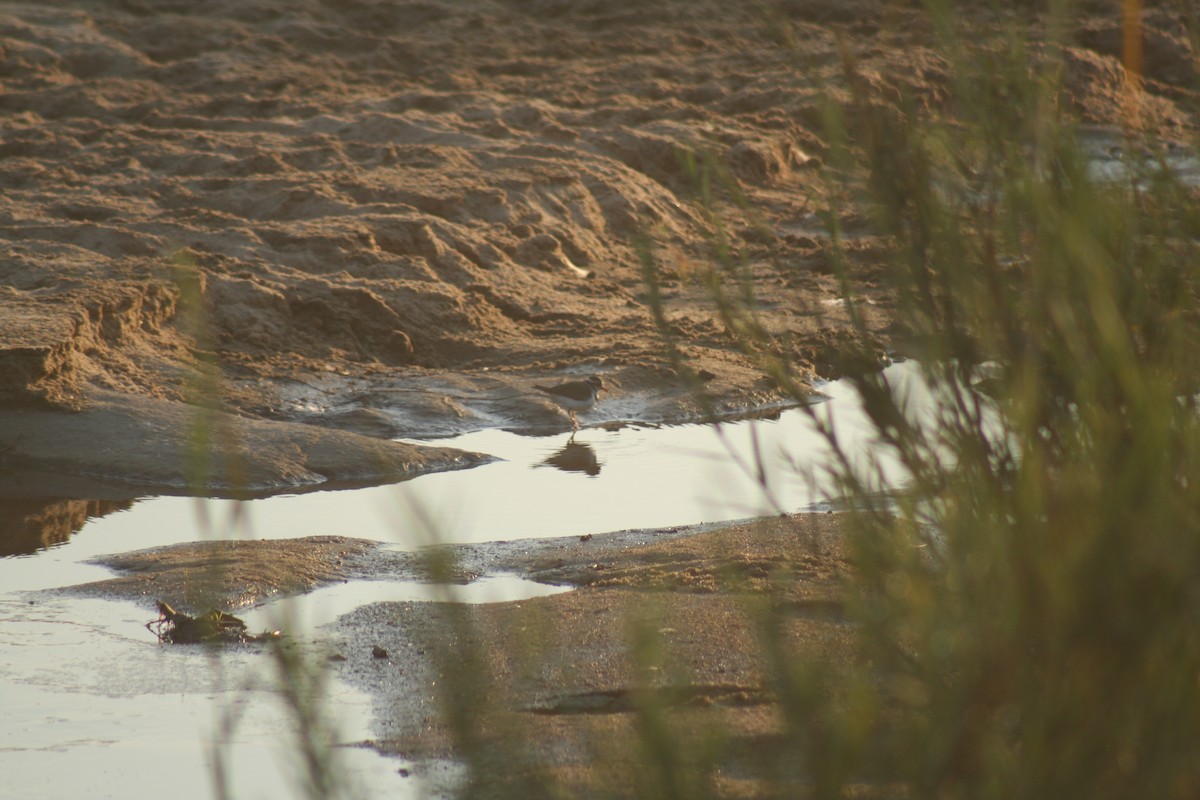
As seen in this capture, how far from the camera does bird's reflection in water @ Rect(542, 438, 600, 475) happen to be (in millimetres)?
6016

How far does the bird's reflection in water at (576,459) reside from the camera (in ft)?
19.7

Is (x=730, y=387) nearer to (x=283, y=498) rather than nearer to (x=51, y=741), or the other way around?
(x=283, y=498)

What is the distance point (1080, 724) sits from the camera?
1.56 m

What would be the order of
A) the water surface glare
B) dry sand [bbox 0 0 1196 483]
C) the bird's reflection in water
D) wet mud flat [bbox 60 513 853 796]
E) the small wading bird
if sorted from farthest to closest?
1. the small wading bird
2. dry sand [bbox 0 0 1196 483]
3. the bird's reflection in water
4. the water surface glare
5. wet mud flat [bbox 60 513 853 796]

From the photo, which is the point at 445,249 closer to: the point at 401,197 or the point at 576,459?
the point at 401,197

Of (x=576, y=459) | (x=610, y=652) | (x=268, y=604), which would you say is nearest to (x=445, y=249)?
(x=576, y=459)

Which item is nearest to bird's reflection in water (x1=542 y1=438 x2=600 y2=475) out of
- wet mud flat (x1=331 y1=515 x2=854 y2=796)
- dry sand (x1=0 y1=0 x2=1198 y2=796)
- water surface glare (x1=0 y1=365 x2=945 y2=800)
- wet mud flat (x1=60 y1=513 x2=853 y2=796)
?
water surface glare (x1=0 y1=365 x2=945 y2=800)

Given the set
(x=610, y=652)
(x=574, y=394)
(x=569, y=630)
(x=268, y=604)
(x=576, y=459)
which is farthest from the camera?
(x=574, y=394)

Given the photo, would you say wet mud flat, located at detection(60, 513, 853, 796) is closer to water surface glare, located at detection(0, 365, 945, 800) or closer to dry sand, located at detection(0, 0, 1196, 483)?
water surface glare, located at detection(0, 365, 945, 800)

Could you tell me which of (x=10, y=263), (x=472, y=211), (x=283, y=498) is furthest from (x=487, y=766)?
(x=472, y=211)

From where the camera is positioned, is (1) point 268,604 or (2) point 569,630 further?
(1) point 268,604

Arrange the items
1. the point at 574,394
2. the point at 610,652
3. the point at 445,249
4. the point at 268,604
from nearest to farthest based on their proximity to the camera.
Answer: the point at 610,652 < the point at 268,604 < the point at 574,394 < the point at 445,249

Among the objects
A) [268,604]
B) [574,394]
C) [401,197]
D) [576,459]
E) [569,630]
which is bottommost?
[574,394]

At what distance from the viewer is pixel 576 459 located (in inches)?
244
